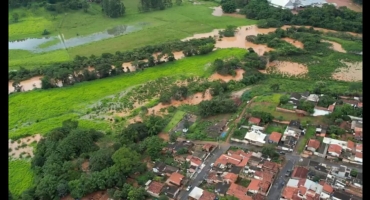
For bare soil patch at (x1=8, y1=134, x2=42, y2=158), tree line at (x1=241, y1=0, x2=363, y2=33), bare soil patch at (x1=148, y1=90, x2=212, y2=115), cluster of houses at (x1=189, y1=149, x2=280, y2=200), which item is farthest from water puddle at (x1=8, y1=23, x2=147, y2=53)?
cluster of houses at (x1=189, y1=149, x2=280, y2=200)

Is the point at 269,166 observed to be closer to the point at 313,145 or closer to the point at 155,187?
the point at 313,145

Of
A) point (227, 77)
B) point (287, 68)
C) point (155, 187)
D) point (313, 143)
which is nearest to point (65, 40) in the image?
point (227, 77)

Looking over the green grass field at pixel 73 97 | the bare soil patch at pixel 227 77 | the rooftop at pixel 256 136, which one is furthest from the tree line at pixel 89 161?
the bare soil patch at pixel 227 77

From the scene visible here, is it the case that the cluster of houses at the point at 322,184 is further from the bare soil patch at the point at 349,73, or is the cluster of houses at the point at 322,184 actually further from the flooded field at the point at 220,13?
the flooded field at the point at 220,13

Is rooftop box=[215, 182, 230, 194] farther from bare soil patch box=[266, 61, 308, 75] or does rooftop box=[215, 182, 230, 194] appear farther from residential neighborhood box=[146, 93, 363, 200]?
bare soil patch box=[266, 61, 308, 75]
